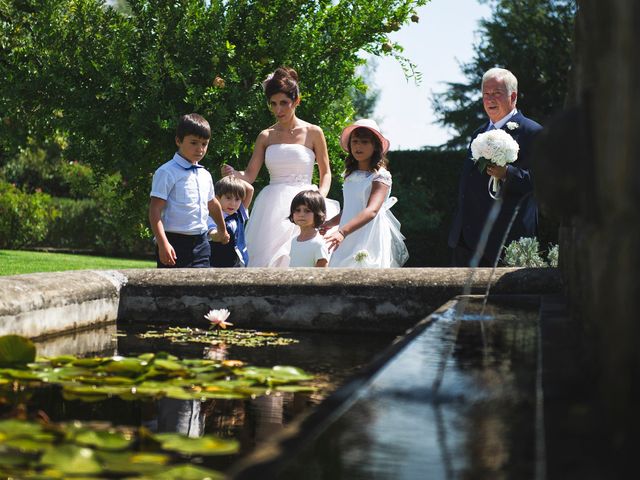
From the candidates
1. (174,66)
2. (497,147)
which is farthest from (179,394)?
(174,66)

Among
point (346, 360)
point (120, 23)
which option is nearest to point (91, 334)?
point (346, 360)

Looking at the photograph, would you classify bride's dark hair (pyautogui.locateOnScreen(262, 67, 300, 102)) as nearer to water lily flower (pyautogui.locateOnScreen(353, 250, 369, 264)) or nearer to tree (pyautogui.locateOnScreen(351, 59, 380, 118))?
water lily flower (pyautogui.locateOnScreen(353, 250, 369, 264))

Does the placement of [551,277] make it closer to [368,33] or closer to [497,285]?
[497,285]

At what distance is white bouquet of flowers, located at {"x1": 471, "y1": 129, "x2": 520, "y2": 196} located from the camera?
5.22 metres

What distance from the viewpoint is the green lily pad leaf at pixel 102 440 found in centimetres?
164

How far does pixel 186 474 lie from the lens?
146 centimetres

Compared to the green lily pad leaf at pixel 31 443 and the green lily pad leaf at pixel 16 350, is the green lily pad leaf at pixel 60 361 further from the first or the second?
the green lily pad leaf at pixel 31 443

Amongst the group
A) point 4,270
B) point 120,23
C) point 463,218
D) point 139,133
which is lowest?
point 4,270

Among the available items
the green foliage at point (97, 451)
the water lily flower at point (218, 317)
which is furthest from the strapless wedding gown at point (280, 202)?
the green foliage at point (97, 451)

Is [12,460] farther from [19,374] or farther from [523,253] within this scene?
[523,253]

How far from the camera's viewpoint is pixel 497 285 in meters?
3.90

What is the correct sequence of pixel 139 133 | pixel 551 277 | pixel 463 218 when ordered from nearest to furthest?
1. pixel 551 277
2. pixel 463 218
3. pixel 139 133

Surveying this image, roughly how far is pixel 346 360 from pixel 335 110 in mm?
8429

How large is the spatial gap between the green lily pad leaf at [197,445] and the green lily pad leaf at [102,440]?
82 mm
